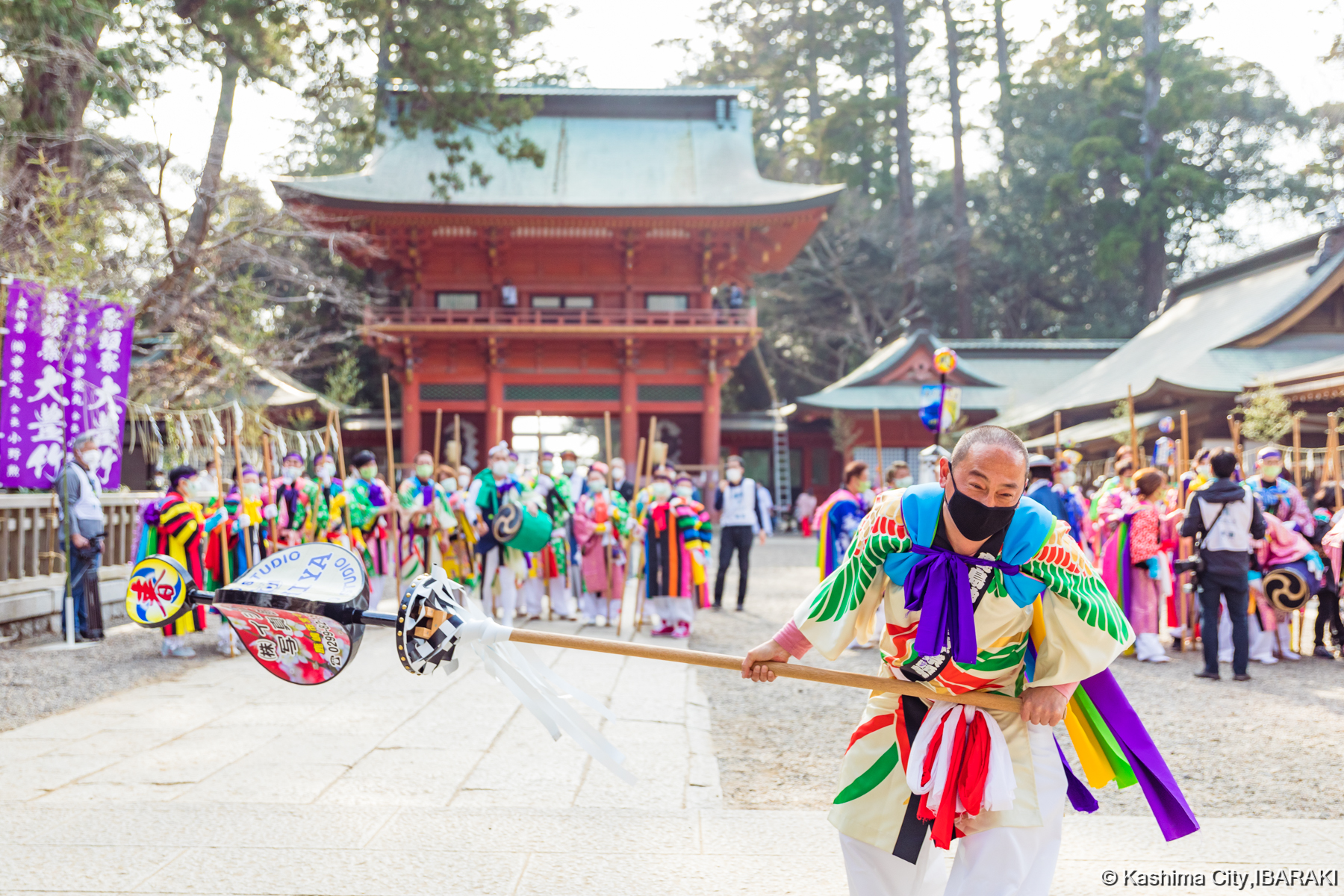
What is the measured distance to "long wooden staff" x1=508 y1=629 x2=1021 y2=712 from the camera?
232cm

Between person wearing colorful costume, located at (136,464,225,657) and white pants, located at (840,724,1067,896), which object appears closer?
white pants, located at (840,724,1067,896)

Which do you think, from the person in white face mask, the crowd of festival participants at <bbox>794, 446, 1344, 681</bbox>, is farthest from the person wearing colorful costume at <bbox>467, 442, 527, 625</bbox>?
the person in white face mask

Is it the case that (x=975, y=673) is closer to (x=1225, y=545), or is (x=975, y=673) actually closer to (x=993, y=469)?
(x=993, y=469)

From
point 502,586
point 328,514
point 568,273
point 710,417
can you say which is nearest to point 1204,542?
point 502,586

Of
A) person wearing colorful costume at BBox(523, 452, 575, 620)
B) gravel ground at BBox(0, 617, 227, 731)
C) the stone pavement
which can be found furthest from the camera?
person wearing colorful costume at BBox(523, 452, 575, 620)

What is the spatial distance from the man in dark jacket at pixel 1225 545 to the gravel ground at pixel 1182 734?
0.30m

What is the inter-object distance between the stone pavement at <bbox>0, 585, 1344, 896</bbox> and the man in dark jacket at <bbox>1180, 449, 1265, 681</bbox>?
11.0 feet

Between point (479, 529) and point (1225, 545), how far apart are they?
19.9ft

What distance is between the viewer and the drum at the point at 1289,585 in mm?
7535

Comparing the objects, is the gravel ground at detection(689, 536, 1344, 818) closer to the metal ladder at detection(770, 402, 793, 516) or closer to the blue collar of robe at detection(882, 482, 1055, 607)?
the blue collar of robe at detection(882, 482, 1055, 607)

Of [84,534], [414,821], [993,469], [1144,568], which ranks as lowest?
[414,821]

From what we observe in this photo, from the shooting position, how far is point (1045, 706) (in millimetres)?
2285

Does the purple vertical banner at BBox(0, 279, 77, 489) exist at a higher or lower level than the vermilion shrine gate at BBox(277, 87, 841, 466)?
lower

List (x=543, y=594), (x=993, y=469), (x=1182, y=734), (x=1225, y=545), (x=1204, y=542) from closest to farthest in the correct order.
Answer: (x=993, y=469), (x=1182, y=734), (x=1225, y=545), (x=1204, y=542), (x=543, y=594)
